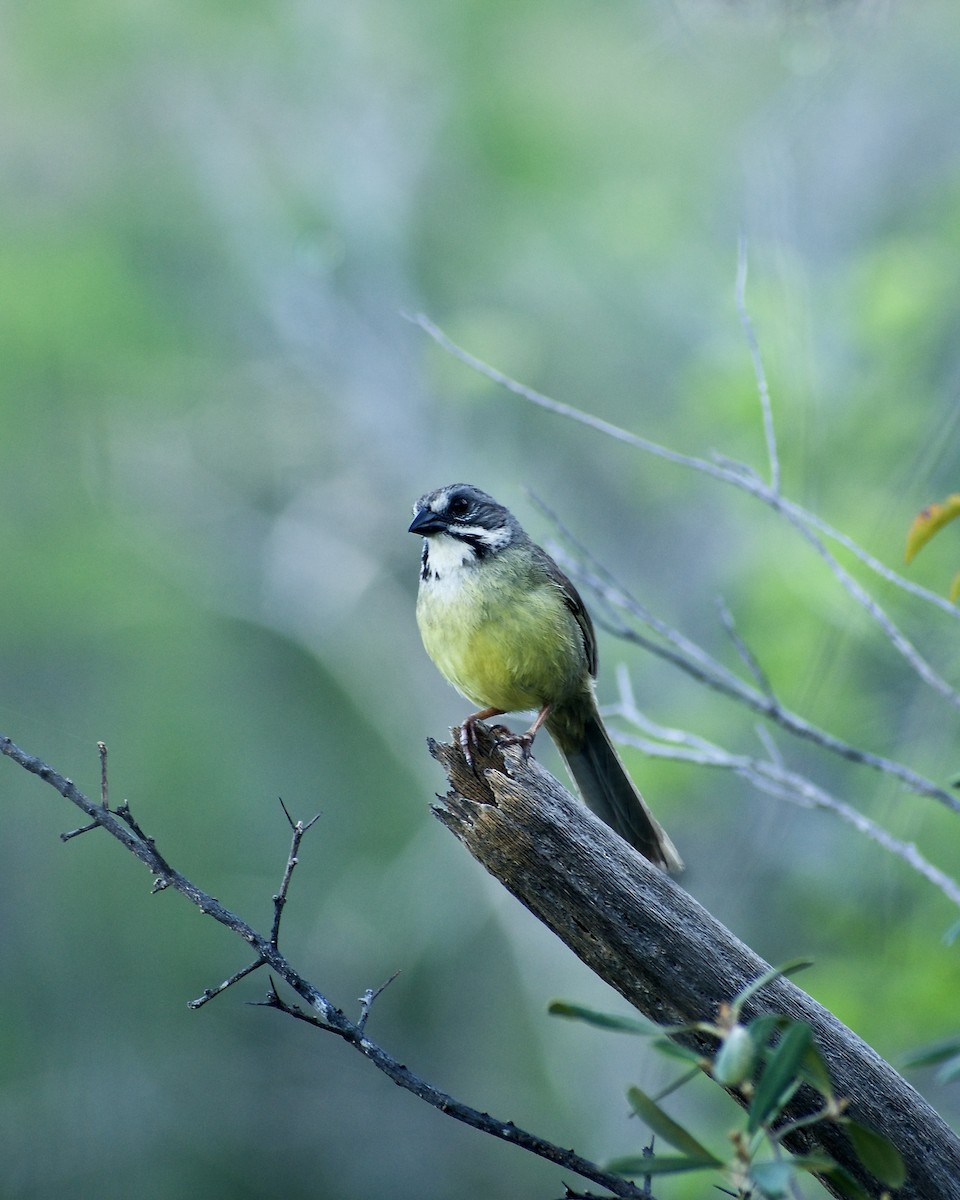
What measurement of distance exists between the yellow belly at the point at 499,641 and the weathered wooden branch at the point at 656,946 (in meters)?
1.28

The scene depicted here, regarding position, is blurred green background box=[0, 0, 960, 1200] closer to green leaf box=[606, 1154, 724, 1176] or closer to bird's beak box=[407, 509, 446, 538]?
bird's beak box=[407, 509, 446, 538]

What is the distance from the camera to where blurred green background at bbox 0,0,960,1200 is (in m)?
10.7

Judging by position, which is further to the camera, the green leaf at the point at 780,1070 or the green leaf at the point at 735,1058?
the green leaf at the point at 780,1070

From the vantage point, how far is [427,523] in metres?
4.36

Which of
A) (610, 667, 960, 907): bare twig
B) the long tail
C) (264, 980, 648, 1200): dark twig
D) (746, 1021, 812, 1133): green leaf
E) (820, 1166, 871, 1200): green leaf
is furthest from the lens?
the long tail

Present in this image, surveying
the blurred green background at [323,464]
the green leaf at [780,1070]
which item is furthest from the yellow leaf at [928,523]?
the blurred green background at [323,464]

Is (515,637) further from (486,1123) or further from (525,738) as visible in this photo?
(486,1123)

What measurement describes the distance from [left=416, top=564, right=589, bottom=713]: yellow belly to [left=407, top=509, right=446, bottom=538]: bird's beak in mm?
239

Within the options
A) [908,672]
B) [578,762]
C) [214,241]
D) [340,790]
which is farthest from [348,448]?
[578,762]

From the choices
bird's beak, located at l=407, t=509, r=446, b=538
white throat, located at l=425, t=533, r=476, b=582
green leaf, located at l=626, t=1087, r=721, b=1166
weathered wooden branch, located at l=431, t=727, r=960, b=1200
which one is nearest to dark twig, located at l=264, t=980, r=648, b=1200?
green leaf, located at l=626, t=1087, r=721, b=1166

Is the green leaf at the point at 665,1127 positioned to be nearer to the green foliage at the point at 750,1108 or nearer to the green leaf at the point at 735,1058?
the green foliage at the point at 750,1108

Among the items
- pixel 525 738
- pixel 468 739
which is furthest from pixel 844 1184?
pixel 525 738

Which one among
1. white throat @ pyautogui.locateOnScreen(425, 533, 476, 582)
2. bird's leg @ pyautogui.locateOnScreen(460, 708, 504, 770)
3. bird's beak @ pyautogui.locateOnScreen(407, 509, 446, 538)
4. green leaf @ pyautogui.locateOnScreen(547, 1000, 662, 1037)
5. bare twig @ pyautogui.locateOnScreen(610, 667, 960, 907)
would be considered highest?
bird's beak @ pyautogui.locateOnScreen(407, 509, 446, 538)

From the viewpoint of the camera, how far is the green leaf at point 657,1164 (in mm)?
1584
